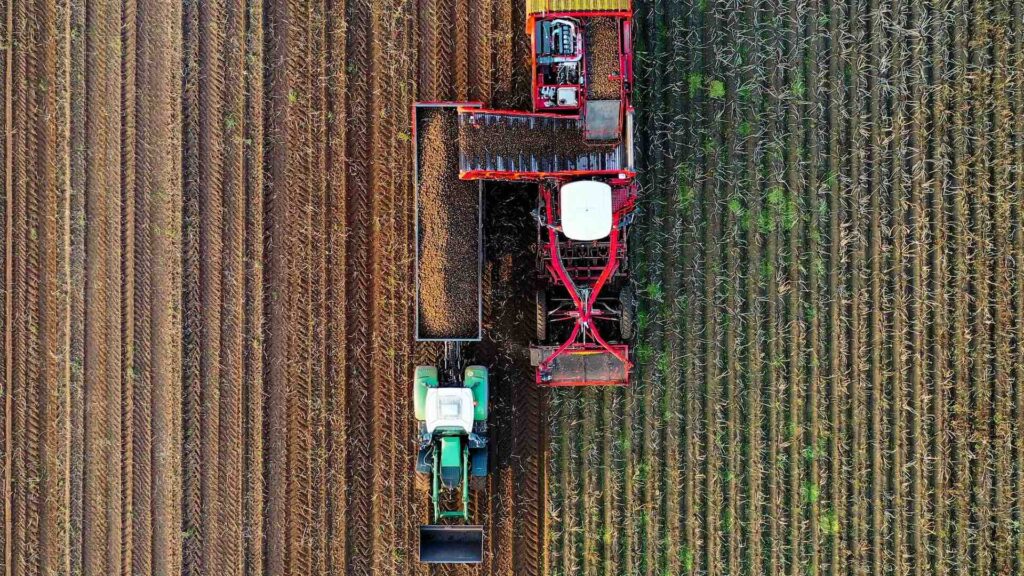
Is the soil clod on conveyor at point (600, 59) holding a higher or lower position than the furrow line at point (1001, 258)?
higher

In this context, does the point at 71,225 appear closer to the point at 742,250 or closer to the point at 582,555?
the point at 582,555

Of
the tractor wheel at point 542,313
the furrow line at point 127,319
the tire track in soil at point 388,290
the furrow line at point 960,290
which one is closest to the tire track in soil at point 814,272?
the furrow line at point 960,290

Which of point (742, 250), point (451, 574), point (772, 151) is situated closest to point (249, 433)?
point (451, 574)

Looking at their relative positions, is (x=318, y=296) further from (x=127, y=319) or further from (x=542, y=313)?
(x=542, y=313)

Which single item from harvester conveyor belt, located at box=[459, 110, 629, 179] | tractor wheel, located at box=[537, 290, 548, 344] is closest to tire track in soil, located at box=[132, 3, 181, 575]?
harvester conveyor belt, located at box=[459, 110, 629, 179]

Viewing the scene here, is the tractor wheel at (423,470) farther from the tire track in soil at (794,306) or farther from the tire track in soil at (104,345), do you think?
the tire track in soil at (794,306)

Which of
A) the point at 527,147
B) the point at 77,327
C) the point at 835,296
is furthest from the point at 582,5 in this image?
the point at 77,327

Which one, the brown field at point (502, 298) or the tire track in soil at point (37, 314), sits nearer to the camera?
the brown field at point (502, 298)
